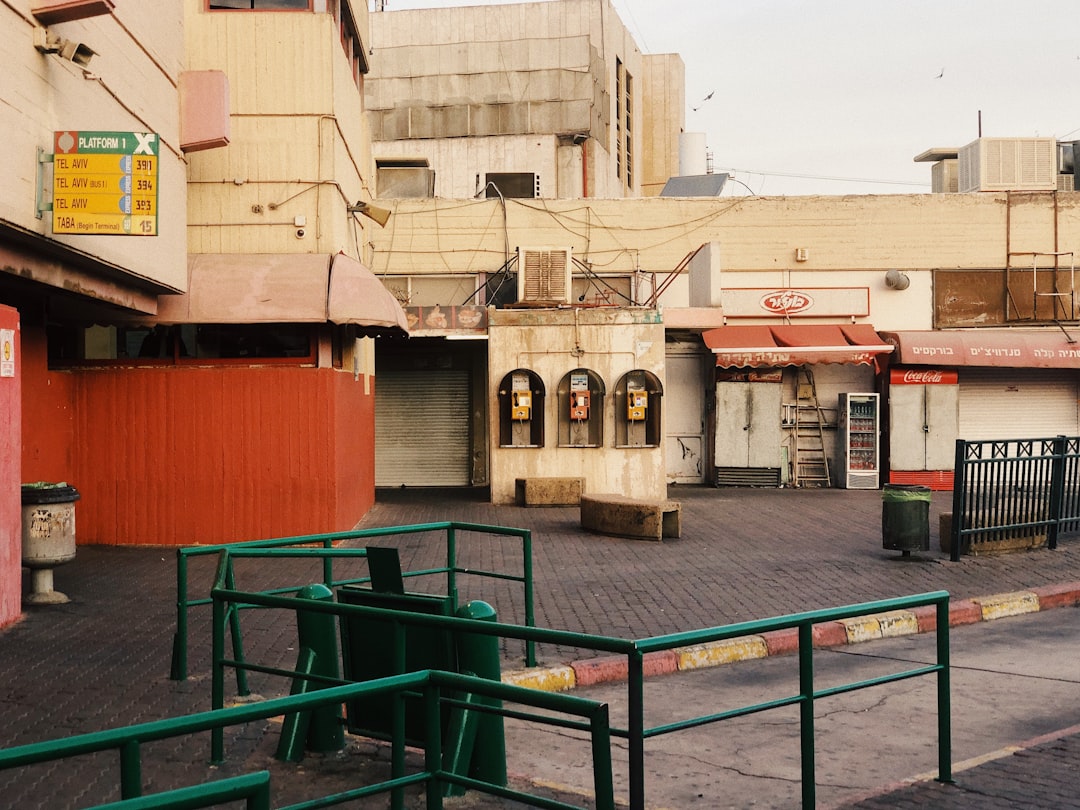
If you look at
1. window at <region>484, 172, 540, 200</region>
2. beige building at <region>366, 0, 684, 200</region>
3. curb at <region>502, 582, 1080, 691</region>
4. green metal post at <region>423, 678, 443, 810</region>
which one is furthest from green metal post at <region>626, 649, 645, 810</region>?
beige building at <region>366, 0, 684, 200</region>

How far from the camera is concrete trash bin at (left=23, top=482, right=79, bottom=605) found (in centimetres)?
1111

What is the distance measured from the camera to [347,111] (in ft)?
57.4

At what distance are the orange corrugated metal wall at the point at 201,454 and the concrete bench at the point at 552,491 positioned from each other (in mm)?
6145

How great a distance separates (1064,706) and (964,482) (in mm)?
6423

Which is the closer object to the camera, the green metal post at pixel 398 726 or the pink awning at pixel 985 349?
the green metal post at pixel 398 726

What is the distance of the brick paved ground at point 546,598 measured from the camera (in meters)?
6.30

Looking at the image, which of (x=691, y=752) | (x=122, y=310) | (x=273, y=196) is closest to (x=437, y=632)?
(x=691, y=752)

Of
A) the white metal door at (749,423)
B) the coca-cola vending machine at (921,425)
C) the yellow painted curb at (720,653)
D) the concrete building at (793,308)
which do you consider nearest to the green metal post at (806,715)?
the yellow painted curb at (720,653)

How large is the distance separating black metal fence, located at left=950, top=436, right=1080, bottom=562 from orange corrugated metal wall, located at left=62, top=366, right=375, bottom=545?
25.8 feet

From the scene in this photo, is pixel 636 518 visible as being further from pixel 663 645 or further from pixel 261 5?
pixel 663 645

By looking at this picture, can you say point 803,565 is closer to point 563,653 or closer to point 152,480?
point 563,653

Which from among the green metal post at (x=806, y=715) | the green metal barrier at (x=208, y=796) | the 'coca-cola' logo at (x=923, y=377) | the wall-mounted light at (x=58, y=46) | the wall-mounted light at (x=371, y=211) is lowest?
the green metal post at (x=806, y=715)

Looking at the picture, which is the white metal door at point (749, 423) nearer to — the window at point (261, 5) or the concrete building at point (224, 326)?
the concrete building at point (224, 326)

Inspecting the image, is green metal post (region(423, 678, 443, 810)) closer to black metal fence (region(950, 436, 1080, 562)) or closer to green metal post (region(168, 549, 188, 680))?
green metal post (region(168, 549, 188, 680))
